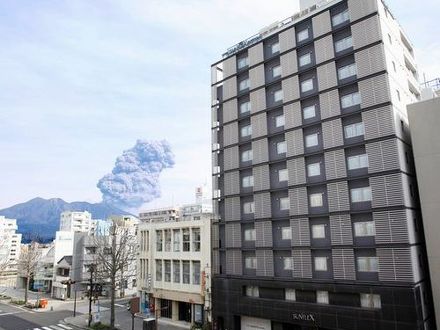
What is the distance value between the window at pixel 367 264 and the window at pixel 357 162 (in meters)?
8.03

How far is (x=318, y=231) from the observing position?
109 ft

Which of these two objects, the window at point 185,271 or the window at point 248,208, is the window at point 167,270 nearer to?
the window at point 185,271

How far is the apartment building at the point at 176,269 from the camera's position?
42.7 meters

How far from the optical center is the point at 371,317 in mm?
28156

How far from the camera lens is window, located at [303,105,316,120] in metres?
35.5

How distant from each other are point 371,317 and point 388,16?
28547mm

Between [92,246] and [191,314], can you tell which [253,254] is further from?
[92,246]

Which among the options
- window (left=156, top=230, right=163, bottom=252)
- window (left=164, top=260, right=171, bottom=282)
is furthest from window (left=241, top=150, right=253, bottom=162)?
window (left=164, top=260, right=171, bottom=282)

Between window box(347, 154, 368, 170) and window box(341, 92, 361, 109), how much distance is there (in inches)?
199

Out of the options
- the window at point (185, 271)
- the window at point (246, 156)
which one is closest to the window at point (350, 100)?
the window at point (246, 156)

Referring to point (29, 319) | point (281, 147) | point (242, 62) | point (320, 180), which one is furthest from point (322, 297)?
point (29, 319)

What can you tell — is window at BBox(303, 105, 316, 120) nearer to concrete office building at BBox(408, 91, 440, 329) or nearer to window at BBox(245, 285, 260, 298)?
concrete office building at BBox(408, 91, 440, 329)

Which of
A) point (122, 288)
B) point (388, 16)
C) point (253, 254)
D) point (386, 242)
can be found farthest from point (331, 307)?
point (122, 288)

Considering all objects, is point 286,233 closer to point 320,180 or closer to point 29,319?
point 320,180
